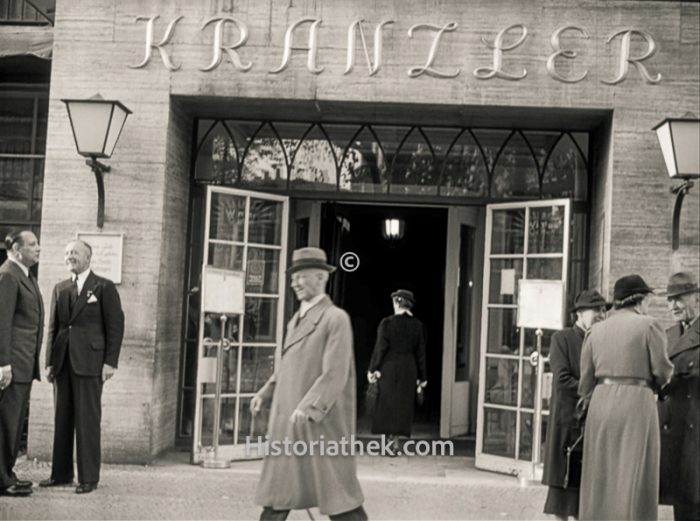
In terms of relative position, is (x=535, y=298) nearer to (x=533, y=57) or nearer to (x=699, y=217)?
(x=699, y=217)

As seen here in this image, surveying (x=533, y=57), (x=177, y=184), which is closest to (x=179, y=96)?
(x=177, y=184)

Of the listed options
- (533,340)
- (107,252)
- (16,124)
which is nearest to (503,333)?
(533,340)

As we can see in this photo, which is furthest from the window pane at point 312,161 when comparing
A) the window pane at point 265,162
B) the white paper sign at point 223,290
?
the white paper sign at point 223,290

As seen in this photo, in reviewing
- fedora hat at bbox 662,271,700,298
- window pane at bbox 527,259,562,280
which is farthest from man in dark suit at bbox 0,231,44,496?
fedora hat at bbox 662,271,700,298

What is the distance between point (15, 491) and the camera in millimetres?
7297

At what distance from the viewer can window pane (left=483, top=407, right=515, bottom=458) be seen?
931cm

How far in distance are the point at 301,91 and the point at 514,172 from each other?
2220 mm

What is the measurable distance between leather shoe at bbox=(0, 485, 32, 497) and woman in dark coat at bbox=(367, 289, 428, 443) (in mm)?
3992

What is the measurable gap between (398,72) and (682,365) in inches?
146

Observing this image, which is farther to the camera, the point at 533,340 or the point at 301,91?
the point at 533,340

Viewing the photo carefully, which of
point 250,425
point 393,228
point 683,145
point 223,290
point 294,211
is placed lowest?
point 250,425

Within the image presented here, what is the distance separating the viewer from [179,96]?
9.11 m

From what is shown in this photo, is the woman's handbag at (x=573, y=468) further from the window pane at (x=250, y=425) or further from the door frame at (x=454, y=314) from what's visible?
the door frame at (x=454, y=314)

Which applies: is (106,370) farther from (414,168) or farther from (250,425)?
(414,168)
